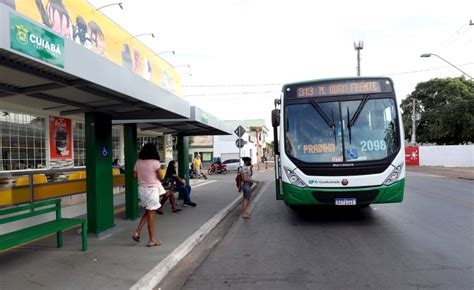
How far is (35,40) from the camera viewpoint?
3.64 metres

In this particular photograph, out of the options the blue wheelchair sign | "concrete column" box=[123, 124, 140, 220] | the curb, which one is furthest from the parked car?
the blue wheelchair sign

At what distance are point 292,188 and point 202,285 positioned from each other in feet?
11.9

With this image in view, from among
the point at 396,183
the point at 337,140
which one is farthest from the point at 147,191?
the point at 396,183

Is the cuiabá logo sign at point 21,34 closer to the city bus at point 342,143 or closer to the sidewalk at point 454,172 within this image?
the city bus at point 342,143

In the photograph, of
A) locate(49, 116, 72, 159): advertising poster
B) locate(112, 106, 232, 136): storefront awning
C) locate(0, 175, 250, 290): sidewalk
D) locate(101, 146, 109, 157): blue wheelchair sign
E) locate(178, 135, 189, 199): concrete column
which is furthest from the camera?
locate(178, 135, 189, 199): concrete column

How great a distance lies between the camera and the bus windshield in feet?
25.8

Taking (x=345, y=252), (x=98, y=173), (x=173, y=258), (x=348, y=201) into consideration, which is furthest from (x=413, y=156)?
(x=173, y=258)

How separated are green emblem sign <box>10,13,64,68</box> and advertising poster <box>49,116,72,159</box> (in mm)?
8797

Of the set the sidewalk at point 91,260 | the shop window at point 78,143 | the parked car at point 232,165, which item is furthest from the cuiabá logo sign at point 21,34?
the parked car at point 232,165

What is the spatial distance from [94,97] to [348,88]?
5137mm

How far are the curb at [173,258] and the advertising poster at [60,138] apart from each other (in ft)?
19.7

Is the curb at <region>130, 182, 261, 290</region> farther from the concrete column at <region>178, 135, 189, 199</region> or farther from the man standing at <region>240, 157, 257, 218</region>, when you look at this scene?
the concrete column at <region>178, 135, 189, 199</region>

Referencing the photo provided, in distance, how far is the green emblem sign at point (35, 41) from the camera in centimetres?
337

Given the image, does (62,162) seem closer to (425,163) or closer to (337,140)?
(337,140)
